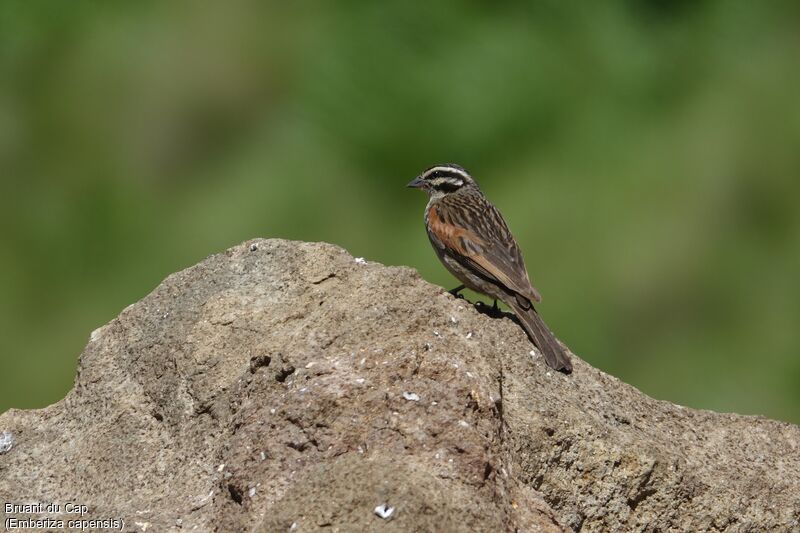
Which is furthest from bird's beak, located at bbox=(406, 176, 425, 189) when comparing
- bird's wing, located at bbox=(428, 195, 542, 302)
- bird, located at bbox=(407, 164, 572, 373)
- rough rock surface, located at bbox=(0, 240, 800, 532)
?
rough rock surface, located at bbox=(0, 240, 800, 532)

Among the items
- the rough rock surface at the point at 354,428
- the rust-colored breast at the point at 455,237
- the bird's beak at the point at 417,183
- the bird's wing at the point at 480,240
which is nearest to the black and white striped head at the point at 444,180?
the bird's beak at the point at 417,183

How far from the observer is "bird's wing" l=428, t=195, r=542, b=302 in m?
7.41

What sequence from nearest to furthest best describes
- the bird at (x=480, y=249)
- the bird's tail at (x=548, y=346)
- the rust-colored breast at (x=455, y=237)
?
the bird's tail at (x=548, y=346), the bird at (x=480, y=249), the rust-colored breast at (x=455, y=237)

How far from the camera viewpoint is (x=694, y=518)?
5566 mm

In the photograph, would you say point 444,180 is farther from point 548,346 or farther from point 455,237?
point 548,346

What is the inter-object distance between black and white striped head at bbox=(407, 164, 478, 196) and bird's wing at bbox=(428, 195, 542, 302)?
0.46 metres

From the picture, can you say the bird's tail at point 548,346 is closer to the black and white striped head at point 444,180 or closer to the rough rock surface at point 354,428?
the rough rock surface at point 354,428

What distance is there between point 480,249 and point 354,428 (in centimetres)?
304

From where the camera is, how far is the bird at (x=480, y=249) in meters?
7.21

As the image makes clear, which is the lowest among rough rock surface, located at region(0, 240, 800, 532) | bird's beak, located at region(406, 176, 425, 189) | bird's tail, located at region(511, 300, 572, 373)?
rough rock surface, located at region(0, 240, 800, 532)

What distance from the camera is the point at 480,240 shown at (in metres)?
7.73

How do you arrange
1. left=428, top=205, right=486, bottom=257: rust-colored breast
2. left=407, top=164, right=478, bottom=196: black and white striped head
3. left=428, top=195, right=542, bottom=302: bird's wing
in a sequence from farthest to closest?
left=407, top=164, right=478, bottom=196: black and white striped head → left=428, top=205, right=486, bottom=257: rust-colored breast → left=428, top=195, right=542, bottom=302: bird's wing

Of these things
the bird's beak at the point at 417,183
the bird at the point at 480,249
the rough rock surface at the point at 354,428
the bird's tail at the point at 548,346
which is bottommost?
the rough rock surface at the point at 354,428

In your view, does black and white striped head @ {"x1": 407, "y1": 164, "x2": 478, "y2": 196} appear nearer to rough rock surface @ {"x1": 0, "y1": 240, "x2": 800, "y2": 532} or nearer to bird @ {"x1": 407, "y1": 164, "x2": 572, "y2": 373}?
bird @ {"x1": 407, "y1": 164, "x2": 572, "y2": 373}
